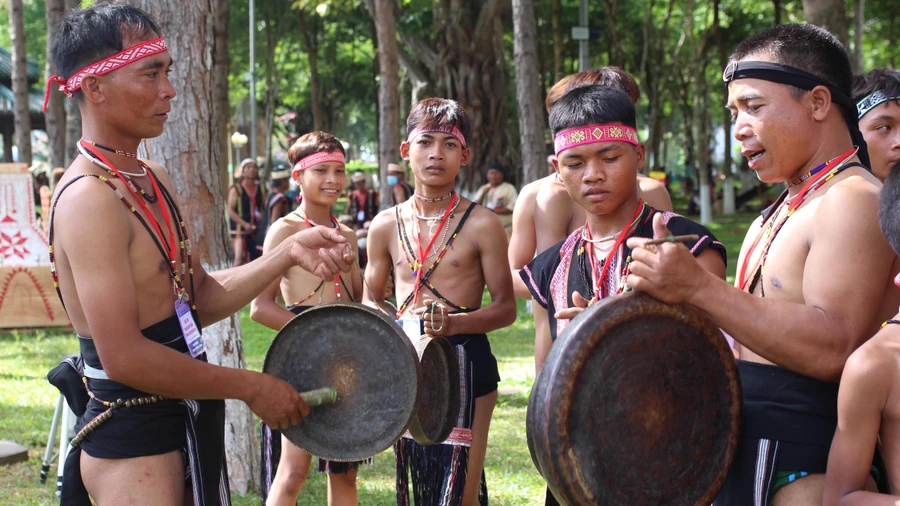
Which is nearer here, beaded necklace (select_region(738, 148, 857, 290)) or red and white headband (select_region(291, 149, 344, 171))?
beaded necklace (select_region(738, 148, 857, 290))

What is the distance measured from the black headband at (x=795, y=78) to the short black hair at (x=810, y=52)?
0.06 ft

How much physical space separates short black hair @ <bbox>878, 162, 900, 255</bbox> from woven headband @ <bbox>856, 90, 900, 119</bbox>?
137 cm

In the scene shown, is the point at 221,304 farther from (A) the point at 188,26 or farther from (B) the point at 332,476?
(A) the point at 188,26

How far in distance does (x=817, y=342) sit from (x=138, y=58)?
2.36 meters

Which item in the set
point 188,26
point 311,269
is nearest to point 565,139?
point 311,269

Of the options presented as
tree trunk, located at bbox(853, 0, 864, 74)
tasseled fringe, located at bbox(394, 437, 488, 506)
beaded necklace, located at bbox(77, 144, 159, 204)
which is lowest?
tasseled fringe, located at bbox(394, 437, 488, 506)

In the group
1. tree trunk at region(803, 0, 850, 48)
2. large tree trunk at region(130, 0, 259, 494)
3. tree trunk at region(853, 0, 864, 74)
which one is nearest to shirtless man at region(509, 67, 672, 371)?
large tree trunk at region(130, 0, 259, 494)

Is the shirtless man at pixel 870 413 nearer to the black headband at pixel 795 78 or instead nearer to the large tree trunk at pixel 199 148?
the black headband at pixel 795 78

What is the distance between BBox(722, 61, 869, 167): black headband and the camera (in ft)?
8.69

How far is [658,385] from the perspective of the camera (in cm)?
247

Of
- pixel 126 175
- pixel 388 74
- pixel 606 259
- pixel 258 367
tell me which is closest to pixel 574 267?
pixel 606 259

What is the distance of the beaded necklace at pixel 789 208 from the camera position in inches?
104

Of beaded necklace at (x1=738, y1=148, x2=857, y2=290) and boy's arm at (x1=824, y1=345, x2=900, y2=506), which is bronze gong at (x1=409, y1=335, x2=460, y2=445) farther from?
boy's arm at (x1=824, y1=345, x2=900, y2=506)

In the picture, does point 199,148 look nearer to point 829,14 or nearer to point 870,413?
point 870,413
